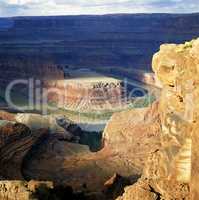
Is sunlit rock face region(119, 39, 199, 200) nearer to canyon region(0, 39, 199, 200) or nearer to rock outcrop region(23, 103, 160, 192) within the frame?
canyon region(0, 39, 199, 200)

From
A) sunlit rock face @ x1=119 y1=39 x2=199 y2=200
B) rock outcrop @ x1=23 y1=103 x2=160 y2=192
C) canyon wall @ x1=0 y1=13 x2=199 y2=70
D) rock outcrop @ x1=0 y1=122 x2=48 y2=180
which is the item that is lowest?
canyon wall @ x1=0 y1=13 x2=199 y2=70

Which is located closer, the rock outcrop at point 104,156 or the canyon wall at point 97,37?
the rock outcrop at point 104,156

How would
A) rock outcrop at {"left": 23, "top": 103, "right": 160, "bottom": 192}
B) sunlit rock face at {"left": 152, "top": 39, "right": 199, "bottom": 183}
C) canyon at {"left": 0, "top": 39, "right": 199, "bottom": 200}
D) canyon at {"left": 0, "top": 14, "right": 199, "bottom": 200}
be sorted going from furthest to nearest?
rock outcrop at {"left": 23, "top": 103, "right": 160, "bottom": 192} → canyon at {"left": 0, "top": 14, "right": 199, "bottom": 200} → canyon at {"left": 0, "top": 39, "right": 199, "bottom": 200} → sunlit rock face at {"left": 152, "top": 39, "right": 199, "bottom": 183}

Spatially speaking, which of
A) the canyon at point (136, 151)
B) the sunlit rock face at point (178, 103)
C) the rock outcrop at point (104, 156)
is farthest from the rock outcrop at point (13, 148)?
the sunlit rock face at point (178, 103)

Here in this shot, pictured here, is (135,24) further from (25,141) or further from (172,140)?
(172,140)

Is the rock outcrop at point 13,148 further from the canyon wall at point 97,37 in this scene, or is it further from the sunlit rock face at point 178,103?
the canyon wall at point 97,37

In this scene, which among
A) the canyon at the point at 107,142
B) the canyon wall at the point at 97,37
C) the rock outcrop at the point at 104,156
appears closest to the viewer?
the canyon at the point at 107,142

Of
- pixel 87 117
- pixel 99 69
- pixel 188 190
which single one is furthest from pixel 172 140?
pixel 99 69

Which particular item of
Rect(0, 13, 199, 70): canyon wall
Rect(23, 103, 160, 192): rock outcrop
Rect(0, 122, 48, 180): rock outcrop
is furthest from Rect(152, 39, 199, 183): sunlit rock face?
Rect(0, 13, 199, 70): canyon wall
